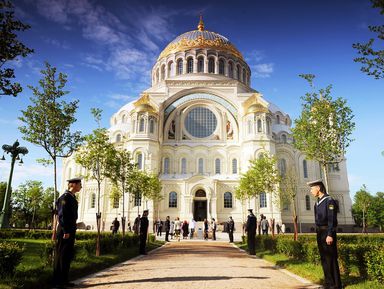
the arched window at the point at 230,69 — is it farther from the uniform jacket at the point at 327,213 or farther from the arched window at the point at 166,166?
the uniform jacket at the point at 327,213

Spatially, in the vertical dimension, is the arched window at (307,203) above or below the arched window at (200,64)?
below

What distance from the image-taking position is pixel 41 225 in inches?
2756

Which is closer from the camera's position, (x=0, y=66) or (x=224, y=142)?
(x=0, y=66)

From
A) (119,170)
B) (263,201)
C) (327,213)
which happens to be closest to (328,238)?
(327,213)

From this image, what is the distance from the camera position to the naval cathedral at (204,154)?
125 ft

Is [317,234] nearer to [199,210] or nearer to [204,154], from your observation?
[199,210]

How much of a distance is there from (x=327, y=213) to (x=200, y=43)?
49.3 meters

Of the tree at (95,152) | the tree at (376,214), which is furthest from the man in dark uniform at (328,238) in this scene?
the tree at (376,214)

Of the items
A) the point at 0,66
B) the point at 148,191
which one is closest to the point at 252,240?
the point at 148,191

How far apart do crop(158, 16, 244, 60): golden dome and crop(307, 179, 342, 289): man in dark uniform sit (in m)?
48.4

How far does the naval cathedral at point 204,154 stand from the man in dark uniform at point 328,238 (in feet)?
97.8

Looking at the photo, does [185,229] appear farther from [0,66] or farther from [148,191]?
[0,66]

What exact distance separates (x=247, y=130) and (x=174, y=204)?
44.0ft

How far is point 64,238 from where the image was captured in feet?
23.8
